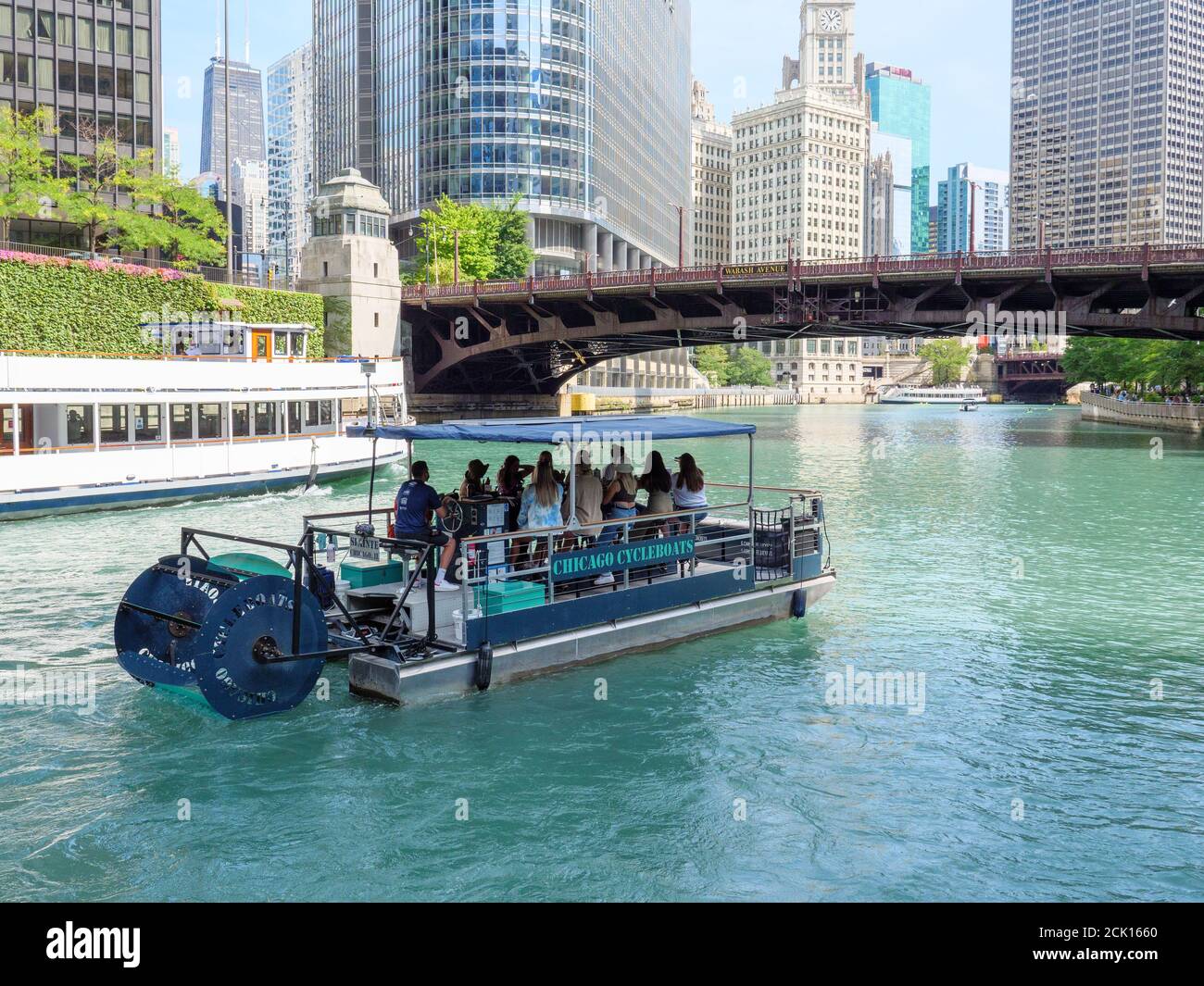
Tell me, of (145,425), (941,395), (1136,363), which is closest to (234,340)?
(145,425)

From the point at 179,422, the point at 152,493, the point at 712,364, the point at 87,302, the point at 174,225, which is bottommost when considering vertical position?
the point at 152,493

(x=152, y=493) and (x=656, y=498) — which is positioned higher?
(x=656, y=498)

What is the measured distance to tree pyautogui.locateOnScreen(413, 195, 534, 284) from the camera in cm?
8525

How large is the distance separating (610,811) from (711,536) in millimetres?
8395

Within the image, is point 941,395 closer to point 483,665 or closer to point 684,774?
point 483,665

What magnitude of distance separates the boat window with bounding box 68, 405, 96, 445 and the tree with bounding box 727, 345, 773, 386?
148 meters

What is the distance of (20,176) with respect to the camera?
2339 inches

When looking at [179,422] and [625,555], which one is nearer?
[625,555]

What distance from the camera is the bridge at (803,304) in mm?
55531

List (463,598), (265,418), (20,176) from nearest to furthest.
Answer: (463,598), (265,418), (20,176)

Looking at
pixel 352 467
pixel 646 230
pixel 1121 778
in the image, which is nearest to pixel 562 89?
pixel 646 230

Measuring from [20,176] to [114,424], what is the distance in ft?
113

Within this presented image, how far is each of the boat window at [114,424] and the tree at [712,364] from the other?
468 feet
